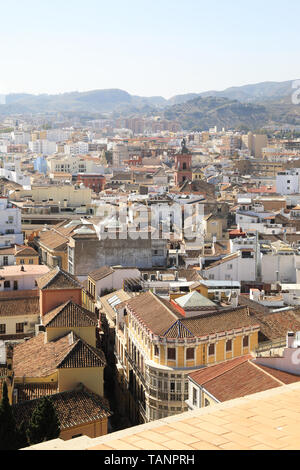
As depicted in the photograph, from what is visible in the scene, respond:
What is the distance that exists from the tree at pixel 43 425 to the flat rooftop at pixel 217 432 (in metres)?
6.84

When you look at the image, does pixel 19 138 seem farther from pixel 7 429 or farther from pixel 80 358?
pixel 7 429

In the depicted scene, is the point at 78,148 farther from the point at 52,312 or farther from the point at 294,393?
the point at 294,393

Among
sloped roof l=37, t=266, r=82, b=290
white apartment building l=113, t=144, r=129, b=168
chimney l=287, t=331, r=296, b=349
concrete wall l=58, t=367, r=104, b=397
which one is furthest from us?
white apartment building l=113, t=144, r=129, b=168

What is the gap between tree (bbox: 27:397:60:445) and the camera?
14.3 metres

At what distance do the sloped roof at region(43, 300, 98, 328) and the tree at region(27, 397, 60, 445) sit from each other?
5.92 m

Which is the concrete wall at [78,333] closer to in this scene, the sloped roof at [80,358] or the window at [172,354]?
the sloped roof at [80,358]

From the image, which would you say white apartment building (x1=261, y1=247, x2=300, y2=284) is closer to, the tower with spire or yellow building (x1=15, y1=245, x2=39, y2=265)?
yellow building (x1=15, y1=245, x2=39, y2=265)

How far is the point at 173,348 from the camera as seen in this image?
1816 cm

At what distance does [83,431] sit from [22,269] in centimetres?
1280

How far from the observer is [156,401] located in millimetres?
18375

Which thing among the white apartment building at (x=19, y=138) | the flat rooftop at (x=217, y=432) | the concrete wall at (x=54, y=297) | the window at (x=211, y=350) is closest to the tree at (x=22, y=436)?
the window at (x=211, y=350)

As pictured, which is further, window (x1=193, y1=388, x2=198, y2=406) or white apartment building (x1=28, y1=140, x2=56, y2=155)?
white apartment building (x1=28, y1=140, x2=56, y2=155)

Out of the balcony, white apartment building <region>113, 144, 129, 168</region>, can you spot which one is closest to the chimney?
the balcony
